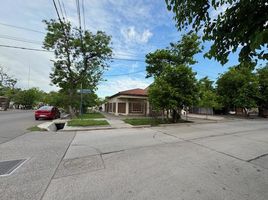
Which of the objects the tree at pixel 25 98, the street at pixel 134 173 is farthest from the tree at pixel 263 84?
the tree at pixel 25 98

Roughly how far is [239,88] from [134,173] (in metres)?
25.3

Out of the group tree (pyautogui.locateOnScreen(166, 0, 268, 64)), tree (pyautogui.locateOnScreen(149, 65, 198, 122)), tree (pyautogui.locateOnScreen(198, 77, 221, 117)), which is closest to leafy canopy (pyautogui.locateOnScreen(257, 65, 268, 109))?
tree (pyautogui.locateOnScreen(198, 77, 221, 117))

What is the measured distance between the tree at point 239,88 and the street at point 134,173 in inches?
784

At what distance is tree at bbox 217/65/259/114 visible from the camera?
23.6m

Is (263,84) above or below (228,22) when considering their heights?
above

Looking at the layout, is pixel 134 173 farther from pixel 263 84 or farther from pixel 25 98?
pixel 25 98

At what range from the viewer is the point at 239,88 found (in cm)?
2458

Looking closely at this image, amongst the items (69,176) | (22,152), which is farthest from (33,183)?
(22,152)

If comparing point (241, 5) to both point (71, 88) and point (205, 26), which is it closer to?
point (205, 26)

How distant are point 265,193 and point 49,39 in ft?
71.4

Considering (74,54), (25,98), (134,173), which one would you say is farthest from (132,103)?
(25,98)

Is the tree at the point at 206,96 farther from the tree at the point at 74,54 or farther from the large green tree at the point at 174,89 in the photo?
the tree at the point at 74,54

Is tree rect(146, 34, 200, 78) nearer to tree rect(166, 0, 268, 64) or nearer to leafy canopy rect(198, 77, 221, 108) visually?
leafy canopy rect(198, 77, 221, 108)

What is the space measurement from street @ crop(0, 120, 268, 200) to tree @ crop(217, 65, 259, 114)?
19911mm
